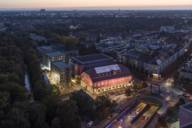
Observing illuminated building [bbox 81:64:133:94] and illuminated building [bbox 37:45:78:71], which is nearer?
illuminated building [bbox 81:64:133:94]

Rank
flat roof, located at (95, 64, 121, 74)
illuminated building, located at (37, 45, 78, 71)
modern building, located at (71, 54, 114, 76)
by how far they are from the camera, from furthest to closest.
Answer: illuminated building, located at (37, 45, 78, 71), modern building, located at (71, 54, 114, 76), flat roof, located at (95, 64, 121, 74)

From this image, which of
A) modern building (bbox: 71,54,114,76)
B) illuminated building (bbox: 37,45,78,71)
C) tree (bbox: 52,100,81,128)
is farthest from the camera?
illuminated building (bbox: 37,45,78,71)

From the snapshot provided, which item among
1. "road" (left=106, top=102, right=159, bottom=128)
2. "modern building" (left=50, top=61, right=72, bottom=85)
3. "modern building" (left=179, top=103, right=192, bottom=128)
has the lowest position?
"road" (left=106, top=102, right=159, bottom=128)

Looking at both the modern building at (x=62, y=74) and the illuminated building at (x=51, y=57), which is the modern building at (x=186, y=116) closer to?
the modern building at (x=62, y=74)

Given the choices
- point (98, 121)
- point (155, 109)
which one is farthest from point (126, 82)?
point (98, 121)

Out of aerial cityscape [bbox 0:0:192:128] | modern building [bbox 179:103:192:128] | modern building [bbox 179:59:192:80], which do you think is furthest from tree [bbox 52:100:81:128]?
modern building [bbox 179:59:192:80]

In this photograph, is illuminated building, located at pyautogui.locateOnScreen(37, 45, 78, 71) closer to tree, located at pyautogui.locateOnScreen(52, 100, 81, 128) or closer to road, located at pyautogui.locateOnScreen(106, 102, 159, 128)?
road, located at pyautogui.locateOnScreen(106, 102, 159, 128)

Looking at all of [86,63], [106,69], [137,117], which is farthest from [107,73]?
[137,117]

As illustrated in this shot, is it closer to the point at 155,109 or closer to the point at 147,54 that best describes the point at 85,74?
the point at 155,109
